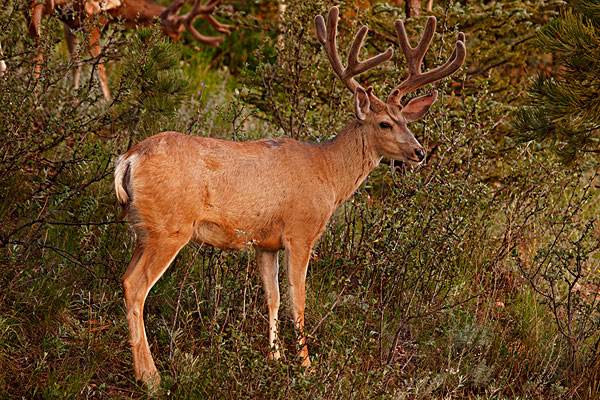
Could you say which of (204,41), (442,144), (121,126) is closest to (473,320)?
(442,144)

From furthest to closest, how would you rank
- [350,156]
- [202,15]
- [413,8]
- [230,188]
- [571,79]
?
[202,15] → [413,8] → [350,156] → [571,79] → [230,188]

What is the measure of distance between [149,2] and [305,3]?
16.8 feet

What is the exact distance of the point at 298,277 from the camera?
680 centimetres

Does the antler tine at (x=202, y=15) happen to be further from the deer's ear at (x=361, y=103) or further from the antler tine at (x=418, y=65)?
the deer's ear at (x=361, y=103)

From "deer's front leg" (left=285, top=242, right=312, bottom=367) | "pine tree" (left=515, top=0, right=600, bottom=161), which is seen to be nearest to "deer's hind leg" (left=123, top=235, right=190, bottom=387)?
"deer's front leg" (left=285, top=242, right=312, bottom=367)

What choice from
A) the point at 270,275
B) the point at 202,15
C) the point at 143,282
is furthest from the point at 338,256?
the point at 202,15

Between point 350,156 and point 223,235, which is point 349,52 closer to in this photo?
point 350,156

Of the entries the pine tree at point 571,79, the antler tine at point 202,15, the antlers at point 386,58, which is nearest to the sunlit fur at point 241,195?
the antlers at point 386,58

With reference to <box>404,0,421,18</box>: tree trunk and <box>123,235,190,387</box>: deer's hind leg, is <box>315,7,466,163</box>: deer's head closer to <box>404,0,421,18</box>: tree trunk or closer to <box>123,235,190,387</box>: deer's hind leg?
<box>123,235,190,387</box>: deer's hind leg

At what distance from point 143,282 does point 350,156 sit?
5.53ft

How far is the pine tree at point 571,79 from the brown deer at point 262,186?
2.15 ft

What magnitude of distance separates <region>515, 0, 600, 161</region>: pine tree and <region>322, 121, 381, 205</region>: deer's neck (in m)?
1.08

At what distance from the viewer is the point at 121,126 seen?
867 cm

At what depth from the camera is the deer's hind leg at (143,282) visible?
20.3ft
